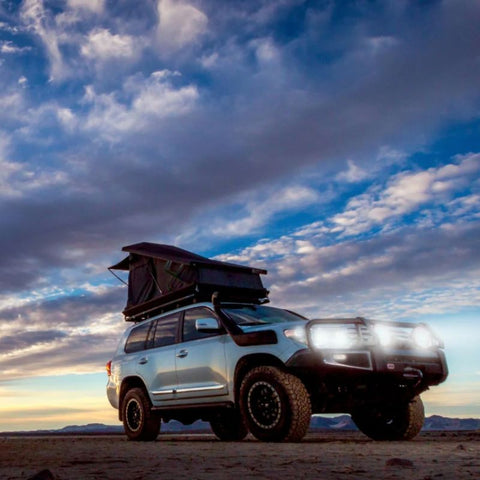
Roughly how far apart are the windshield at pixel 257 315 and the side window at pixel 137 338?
2.10 m

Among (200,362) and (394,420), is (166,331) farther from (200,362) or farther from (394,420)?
(394,420)

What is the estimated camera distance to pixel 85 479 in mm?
3910

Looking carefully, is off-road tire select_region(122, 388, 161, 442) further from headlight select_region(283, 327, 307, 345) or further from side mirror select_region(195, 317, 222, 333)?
headlight select_region(283, 327, 307, 345)

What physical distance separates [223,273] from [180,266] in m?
1.07

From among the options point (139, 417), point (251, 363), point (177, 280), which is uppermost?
point (177, 280)

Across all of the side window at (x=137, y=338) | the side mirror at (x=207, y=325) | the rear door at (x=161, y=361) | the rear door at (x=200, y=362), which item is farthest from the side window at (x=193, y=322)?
the side window at (x=137, y=338)

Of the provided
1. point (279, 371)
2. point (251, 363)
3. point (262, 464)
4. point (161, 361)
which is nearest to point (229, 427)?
point (161, 361)

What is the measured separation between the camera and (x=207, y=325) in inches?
318

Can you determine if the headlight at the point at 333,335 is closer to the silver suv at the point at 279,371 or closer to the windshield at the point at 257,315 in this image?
A: the silver suv at the point at 279,371

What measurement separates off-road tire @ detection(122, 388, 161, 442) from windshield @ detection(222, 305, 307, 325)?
7.57 feet

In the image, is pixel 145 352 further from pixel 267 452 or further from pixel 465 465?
pixel 465 465

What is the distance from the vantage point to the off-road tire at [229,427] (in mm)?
10289

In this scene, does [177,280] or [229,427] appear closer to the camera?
[229,427]

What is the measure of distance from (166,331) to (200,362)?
3.88 feet
